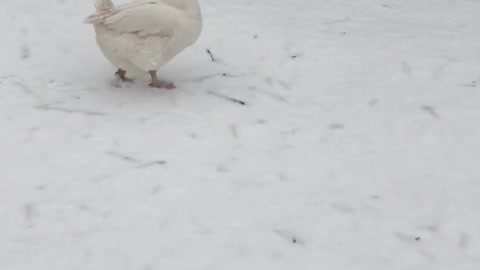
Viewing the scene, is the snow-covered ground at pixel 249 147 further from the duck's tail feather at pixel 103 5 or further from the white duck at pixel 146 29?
the duck's tail feather at pixel 103 5

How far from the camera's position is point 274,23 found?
3266 mm

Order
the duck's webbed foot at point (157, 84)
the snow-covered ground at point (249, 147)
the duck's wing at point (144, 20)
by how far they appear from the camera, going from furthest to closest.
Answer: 1. the duck's webbed foot at point (157, 84)
2. the duck's wing at point (144, 20)
3. the snow-covered ground at point (249, 147)

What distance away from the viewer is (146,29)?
2.49 metres

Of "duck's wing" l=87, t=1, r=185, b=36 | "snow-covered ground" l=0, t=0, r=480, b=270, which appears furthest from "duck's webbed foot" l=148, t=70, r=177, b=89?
"duck's wing" l=87, t=1, r=185, b=36

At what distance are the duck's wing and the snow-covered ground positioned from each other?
267 millimetres

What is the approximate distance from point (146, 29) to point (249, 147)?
54 cm

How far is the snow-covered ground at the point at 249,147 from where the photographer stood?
1.92m

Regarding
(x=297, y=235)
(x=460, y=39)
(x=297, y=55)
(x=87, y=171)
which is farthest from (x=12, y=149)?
(x=460, y=39)

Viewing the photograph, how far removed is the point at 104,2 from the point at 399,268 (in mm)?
1354

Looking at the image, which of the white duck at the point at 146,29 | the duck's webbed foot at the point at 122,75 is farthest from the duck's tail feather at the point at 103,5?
the duck's webbed foot at the point at 122,75

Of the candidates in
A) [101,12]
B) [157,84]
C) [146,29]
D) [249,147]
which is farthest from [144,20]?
[249,147]

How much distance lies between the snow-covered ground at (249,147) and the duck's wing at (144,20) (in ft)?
0.88

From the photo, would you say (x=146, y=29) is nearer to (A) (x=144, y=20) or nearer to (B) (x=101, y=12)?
(A) (x=144, y=20)

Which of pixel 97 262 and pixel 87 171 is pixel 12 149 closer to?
pixel 87 171
